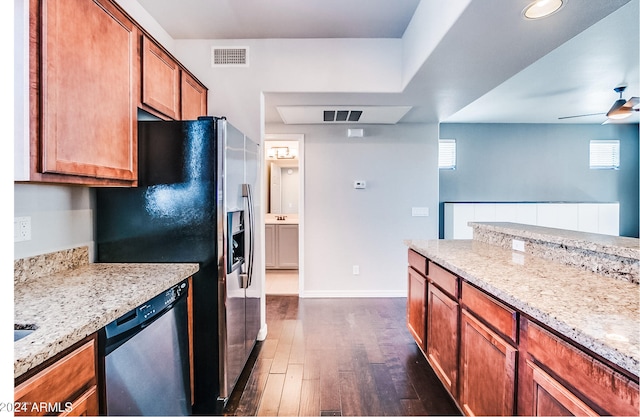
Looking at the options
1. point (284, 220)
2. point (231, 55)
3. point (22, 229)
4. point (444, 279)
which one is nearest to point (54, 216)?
point (22, 229)

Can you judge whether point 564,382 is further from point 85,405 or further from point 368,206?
point 368,206

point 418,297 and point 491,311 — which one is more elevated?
point 491,311

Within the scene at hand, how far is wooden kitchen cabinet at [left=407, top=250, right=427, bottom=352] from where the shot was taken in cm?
235

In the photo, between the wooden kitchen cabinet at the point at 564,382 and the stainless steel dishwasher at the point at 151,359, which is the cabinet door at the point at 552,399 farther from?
the stainless steel dishwasher at the point at 151,359

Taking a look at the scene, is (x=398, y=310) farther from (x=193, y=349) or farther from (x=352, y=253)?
(x=193, y=349)

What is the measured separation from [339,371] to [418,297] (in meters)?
0.81

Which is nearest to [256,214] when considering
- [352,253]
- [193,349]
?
[193,349]

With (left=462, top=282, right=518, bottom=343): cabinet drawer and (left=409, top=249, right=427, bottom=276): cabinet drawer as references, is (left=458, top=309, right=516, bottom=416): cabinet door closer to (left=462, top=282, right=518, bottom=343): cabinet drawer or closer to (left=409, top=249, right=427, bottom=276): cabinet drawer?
(left=462, top=282, right=518, bottom=343): cabinet drawer

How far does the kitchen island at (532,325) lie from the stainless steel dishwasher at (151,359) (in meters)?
1.48

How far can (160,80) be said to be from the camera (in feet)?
6.79

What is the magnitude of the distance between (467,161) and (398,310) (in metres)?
3.46

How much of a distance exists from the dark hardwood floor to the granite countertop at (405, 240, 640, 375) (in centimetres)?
92

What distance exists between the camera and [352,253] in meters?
4.22

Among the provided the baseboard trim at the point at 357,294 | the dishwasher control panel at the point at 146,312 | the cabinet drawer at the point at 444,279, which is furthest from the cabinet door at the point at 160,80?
the baseboard trim at the point at 357,294
